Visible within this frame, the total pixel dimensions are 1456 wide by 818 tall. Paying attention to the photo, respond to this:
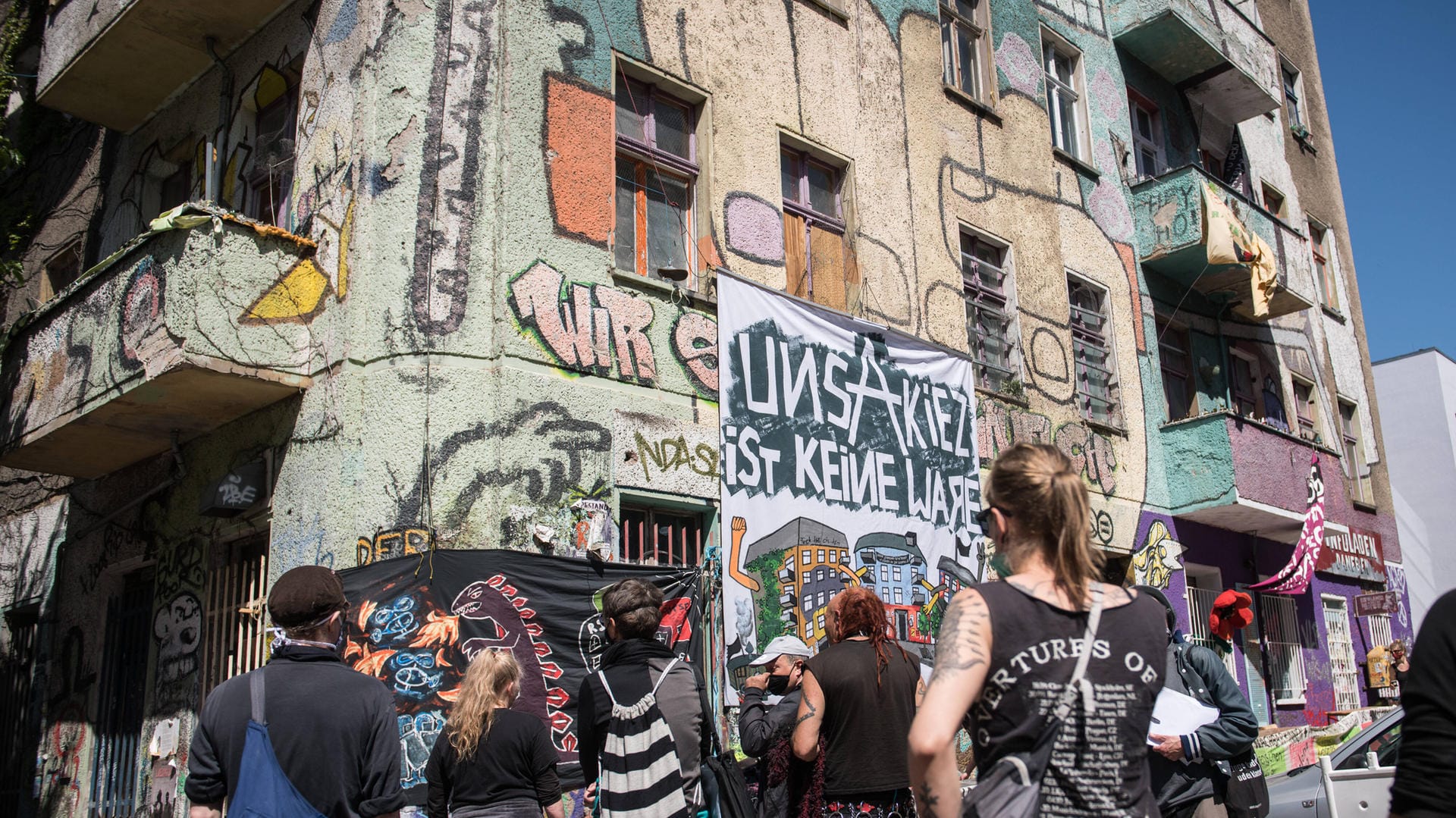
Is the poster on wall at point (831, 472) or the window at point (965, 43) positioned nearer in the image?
the poster on wall at point (831, 472)

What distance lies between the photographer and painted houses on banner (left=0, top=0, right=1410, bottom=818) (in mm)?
7809

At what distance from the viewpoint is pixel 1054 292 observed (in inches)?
516

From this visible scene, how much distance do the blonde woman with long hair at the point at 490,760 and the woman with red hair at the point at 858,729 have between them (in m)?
1.08

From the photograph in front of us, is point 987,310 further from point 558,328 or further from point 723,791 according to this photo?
point 723,791

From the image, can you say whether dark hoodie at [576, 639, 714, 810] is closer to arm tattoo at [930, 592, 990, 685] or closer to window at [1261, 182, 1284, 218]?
arm tattoo at [930, 592, 990, 685]

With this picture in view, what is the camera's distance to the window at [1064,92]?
14375 millimetres

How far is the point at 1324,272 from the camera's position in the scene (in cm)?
1958

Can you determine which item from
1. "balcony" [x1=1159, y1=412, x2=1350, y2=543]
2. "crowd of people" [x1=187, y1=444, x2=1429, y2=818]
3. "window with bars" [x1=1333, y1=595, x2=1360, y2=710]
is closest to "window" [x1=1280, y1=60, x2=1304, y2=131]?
"balcony" [x1=1159, y1=412, x2=1350, y2=543]

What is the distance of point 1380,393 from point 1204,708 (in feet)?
88.4

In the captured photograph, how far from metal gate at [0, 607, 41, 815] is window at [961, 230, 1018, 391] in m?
9.99

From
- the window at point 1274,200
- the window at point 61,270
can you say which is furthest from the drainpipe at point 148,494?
the window at point 1274,200

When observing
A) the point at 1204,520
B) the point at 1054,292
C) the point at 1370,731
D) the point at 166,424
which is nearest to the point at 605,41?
the point at 166,424

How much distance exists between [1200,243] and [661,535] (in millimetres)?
9023

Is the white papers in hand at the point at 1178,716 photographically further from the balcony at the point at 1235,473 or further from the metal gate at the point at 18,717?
the metal gate at the point at 18,717
